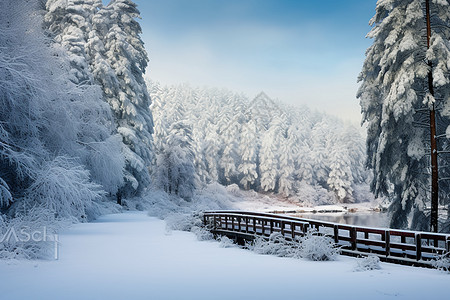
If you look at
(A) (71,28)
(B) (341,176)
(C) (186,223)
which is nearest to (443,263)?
(C) (186,223)

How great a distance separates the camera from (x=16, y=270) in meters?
9.28

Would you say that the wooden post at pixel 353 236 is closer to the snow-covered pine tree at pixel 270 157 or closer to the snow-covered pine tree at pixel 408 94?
the snow-covered pine tree at pixel 408 94

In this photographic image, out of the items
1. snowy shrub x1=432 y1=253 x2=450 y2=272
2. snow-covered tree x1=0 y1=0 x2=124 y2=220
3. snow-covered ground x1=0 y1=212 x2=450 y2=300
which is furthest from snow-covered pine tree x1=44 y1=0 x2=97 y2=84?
snowy shrub x1=432 y1=253 x2=450 y2=272

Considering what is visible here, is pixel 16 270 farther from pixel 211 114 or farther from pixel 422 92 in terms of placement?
pixel 211 114

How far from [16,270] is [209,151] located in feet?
212

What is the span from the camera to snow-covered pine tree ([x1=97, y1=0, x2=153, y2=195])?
3344 cm

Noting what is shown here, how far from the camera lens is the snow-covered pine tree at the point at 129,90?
33.4 m

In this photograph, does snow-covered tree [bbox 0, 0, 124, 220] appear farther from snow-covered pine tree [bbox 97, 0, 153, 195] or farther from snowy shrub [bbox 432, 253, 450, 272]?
snow-covered pine tree [bbox 97, 0, 153, 195]

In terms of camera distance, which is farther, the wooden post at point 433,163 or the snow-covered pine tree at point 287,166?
the snow-covered pine tree at point 287,166

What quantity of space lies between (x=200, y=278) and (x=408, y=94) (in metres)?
12.5

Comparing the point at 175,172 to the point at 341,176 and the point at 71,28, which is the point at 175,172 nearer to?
the point at 71,28

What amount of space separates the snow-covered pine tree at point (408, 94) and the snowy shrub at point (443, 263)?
7721 mm

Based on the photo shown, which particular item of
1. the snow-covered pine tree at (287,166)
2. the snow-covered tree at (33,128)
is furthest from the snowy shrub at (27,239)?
the snow-covered pine tree at (287,166)

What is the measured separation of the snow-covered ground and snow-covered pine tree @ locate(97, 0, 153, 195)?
2059 cm
